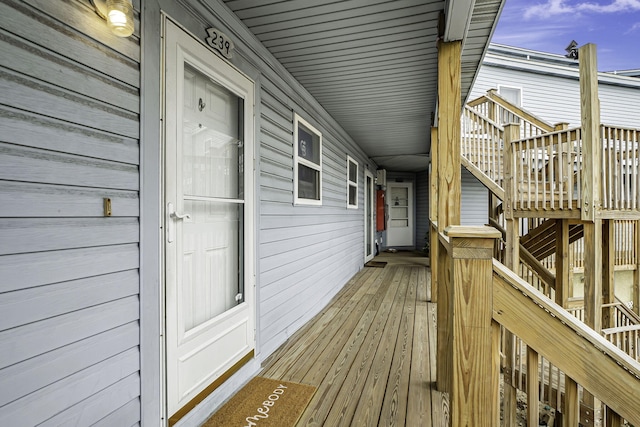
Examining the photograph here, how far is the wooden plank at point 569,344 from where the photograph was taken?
0.97 metres

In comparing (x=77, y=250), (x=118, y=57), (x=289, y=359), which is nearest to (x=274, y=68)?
(x=118, y=57)

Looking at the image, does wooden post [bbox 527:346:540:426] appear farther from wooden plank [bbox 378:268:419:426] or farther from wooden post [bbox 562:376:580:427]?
wooden plank [bbox 378:268:419:426]

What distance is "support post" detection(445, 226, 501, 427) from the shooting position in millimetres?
1148

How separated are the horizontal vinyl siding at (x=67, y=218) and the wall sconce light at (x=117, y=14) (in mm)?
44

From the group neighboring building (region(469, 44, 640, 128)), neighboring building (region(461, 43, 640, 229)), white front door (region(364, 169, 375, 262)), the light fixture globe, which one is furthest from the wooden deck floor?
neighboring building (region(469, 44, 640, 128))

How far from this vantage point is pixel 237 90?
2.19 m

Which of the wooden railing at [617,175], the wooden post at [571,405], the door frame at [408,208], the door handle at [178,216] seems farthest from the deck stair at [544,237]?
the door handle at [178,216]

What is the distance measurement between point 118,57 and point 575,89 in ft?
35.5

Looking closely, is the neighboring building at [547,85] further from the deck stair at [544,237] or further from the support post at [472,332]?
the support post at [472,332]

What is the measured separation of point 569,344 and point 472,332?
Answer: 0.29 m

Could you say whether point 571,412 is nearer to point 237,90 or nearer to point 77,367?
point 77,367

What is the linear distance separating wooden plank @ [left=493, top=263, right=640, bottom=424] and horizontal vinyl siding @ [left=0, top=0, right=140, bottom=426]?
1494mm

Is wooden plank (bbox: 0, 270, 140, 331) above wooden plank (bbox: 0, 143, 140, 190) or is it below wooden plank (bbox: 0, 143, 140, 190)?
below

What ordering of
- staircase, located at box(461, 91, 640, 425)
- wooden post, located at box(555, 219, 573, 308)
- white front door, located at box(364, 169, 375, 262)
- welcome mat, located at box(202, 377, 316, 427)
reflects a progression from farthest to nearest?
white front door, located at box(364, 169, 375, 262)
wooden post, located at box(555, 219, 573, 308)
staircase, located at box(461, 91, 640, 425)
welcome mat, located at box(202, 377, 316, 427)
